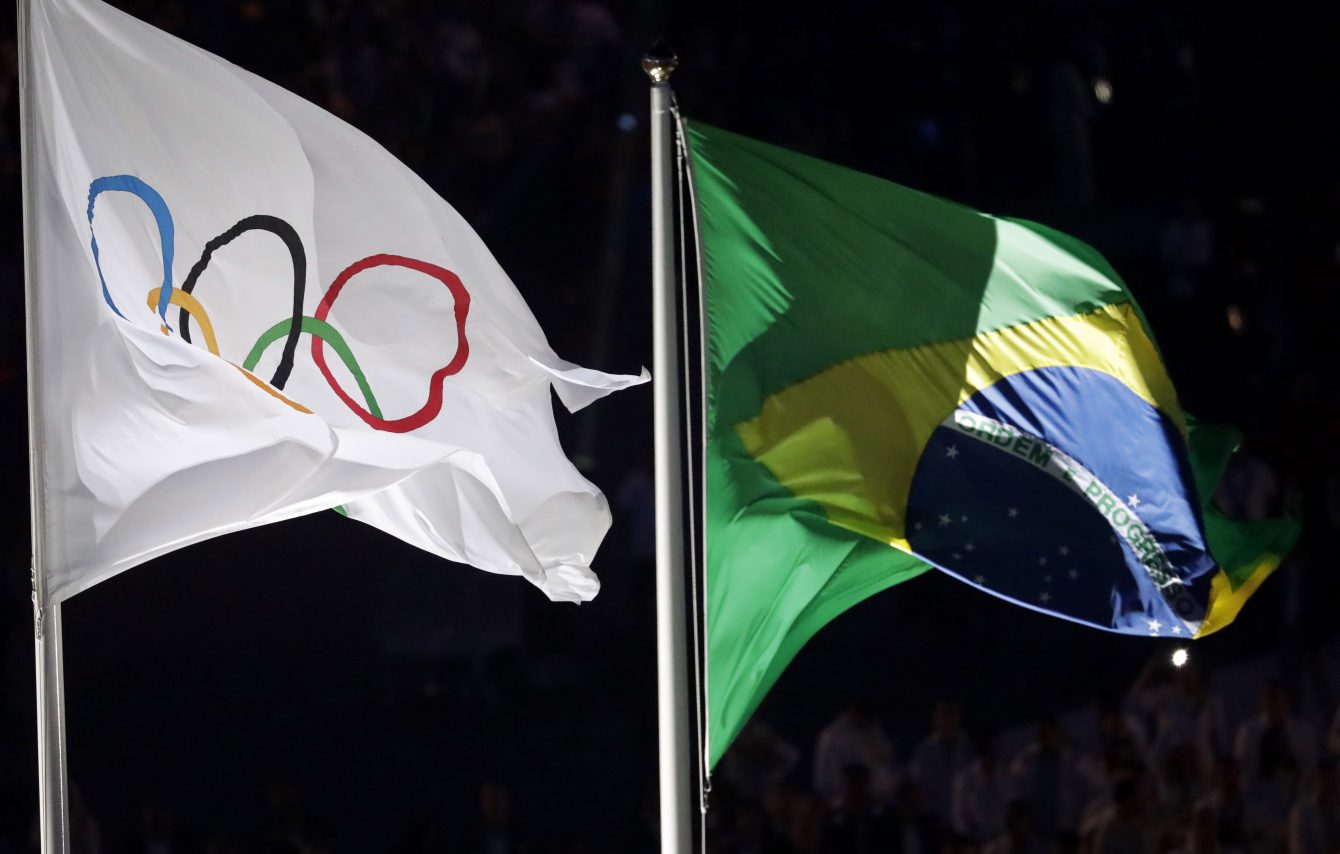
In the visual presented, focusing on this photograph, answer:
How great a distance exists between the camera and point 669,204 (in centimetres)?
573

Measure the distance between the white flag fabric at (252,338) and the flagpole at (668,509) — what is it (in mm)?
164

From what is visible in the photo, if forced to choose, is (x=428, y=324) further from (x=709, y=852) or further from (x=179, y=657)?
(x=179, y=657)

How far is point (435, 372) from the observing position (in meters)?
5.94

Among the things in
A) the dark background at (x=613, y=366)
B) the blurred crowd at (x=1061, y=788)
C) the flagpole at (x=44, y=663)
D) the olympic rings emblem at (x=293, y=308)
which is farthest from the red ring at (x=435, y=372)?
the blurred crowd at (x=1061, y=788)

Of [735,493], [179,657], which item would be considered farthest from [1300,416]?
[735,493]

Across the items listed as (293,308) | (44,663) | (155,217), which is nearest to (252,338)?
(293,308)

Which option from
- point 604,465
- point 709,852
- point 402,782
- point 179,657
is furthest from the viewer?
point 604,465

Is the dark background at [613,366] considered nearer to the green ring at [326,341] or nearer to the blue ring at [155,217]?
the green ring at [326,341]

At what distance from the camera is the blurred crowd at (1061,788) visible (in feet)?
31.0

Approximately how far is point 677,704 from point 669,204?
53.4 inches

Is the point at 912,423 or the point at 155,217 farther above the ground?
the point at 155,217

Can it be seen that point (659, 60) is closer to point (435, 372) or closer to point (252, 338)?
point (435, 372)

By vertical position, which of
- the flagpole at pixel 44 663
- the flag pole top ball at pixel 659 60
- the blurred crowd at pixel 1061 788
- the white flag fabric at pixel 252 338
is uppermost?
the flag pole top ball at pixel 659 60

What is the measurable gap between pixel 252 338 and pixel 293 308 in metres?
0.14
